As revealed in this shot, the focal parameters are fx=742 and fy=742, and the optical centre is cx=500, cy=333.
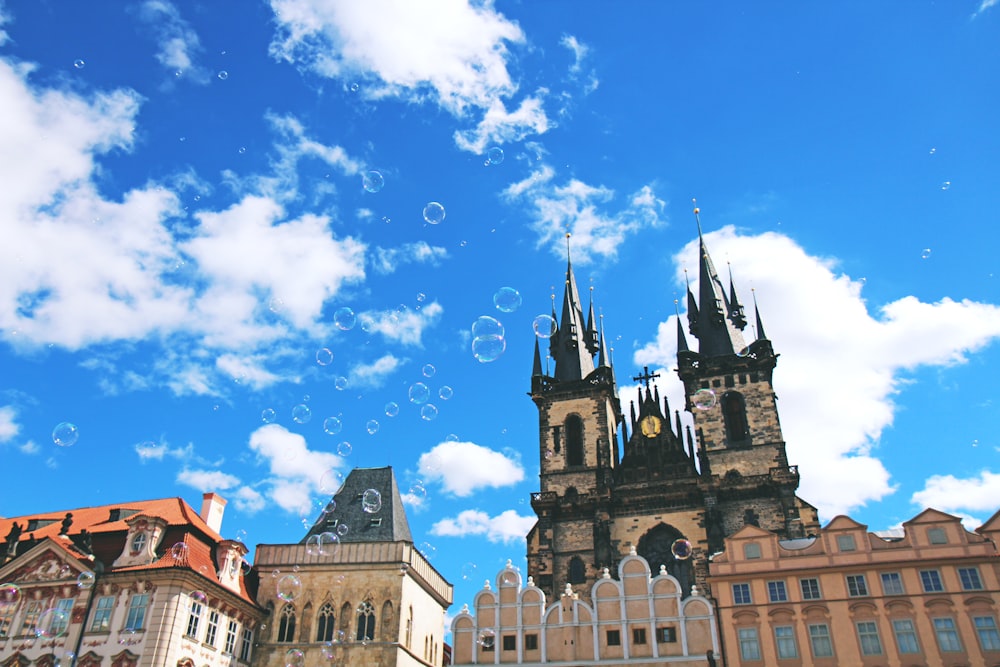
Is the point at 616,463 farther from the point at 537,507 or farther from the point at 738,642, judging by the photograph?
the point at 738,642

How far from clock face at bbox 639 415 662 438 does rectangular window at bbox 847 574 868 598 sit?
1989 cm

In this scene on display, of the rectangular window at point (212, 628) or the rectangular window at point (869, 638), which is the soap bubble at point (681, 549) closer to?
the rectangular window at point (869, 638)

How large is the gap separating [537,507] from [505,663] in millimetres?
14768

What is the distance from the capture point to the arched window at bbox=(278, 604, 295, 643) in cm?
3356

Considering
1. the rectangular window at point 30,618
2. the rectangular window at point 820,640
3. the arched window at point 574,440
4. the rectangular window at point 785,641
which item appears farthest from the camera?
the arched window at point 574,440

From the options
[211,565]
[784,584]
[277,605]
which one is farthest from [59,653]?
[784,584]

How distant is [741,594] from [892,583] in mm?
5713

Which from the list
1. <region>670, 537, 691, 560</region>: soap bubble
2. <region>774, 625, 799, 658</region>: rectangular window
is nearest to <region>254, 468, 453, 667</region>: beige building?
<region>670, 537, 691, 560</region>: soap bubble

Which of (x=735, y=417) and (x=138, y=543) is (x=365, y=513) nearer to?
(x=138, y=543)

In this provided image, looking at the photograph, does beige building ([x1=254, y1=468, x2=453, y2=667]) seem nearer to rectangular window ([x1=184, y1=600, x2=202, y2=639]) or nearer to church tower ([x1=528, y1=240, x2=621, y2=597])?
rectangular window ([x1=184, y1=600, x2=202, y2=639])

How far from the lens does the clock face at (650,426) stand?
49094mm

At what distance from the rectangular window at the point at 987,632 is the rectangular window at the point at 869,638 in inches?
133

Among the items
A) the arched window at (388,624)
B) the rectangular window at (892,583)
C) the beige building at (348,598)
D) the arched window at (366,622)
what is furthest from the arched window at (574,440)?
the rectangular window at (892,583)

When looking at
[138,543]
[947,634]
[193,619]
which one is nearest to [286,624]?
[193,619]
